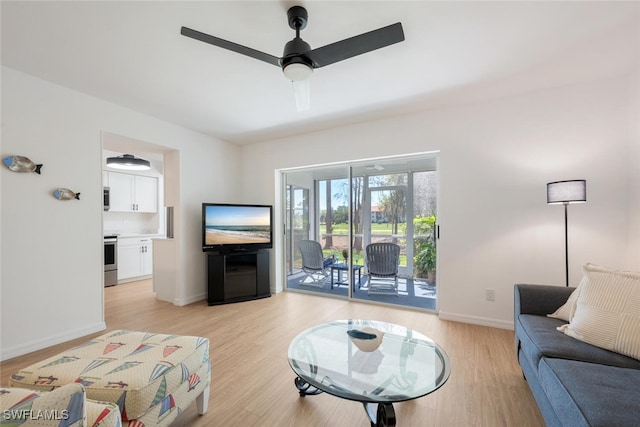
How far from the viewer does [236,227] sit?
4.04 meters

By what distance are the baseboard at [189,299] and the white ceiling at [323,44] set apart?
8.51 feet

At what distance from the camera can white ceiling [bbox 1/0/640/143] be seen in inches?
66.4

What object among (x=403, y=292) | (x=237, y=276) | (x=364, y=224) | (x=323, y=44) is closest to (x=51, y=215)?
(x=237, y=276)

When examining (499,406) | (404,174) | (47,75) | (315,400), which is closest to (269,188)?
(404,174)

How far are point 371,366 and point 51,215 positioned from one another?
10.6 ft

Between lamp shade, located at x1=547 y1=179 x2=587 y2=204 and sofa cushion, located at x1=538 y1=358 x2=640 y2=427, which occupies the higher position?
lamp shade, located at x1=547 y1=179 x2=587 y2=204

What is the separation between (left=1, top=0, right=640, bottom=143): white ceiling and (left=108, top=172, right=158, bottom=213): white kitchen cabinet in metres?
2.98

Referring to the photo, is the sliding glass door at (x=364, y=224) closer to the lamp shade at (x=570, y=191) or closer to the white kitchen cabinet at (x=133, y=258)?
the lamp shade at (x=570, y=191)

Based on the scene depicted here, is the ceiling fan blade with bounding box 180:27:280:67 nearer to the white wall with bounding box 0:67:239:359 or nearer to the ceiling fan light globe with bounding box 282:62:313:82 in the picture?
the ceiling fan light globe with bounding box 282:62:313:82

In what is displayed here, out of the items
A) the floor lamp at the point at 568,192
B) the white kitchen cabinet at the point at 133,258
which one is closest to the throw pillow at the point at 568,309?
the floor lamp at the point at 568,192

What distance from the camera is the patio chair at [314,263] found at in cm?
431

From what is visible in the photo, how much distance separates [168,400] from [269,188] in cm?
343

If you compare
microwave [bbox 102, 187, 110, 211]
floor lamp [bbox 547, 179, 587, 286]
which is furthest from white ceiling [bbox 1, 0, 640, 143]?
microwave [bbox 102, 187, 110, 211]

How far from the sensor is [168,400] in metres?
1.37
